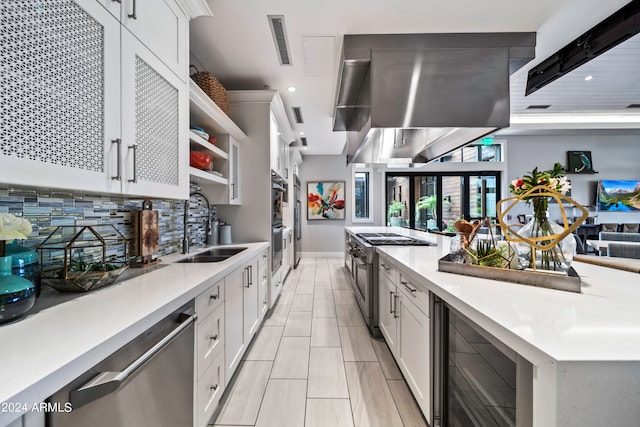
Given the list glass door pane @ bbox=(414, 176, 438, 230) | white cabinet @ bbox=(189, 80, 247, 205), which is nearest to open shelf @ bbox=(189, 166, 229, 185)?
white cabinet @ bbox=(189, 80, 247, 205)

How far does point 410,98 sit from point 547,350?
2.06 metres

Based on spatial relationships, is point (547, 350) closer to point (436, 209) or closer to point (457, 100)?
point (457, 100)

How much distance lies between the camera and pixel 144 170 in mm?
1352

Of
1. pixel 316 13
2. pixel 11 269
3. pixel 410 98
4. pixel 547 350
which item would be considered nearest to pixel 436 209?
pixel 410 98

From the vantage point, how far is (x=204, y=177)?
85.8 inches

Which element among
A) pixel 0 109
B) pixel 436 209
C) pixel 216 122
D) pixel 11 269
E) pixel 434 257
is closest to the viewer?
pixel 0 109

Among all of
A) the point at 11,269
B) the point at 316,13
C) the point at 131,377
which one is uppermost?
the point at 316,13

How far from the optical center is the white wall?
652 centimetres

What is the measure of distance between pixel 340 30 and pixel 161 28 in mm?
1379

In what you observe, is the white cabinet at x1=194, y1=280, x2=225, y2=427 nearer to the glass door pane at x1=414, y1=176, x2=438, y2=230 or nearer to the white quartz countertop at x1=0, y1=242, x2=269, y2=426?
the white quartz countertop at x1=0, y1=242, x2=269, y2=426

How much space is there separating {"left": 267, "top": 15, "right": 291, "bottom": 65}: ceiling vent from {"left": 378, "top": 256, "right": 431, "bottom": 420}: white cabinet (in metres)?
2.13

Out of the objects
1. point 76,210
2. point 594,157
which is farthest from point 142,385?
point 594,157

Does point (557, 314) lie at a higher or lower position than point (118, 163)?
lower

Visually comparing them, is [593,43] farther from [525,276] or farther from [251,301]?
[251,301]
